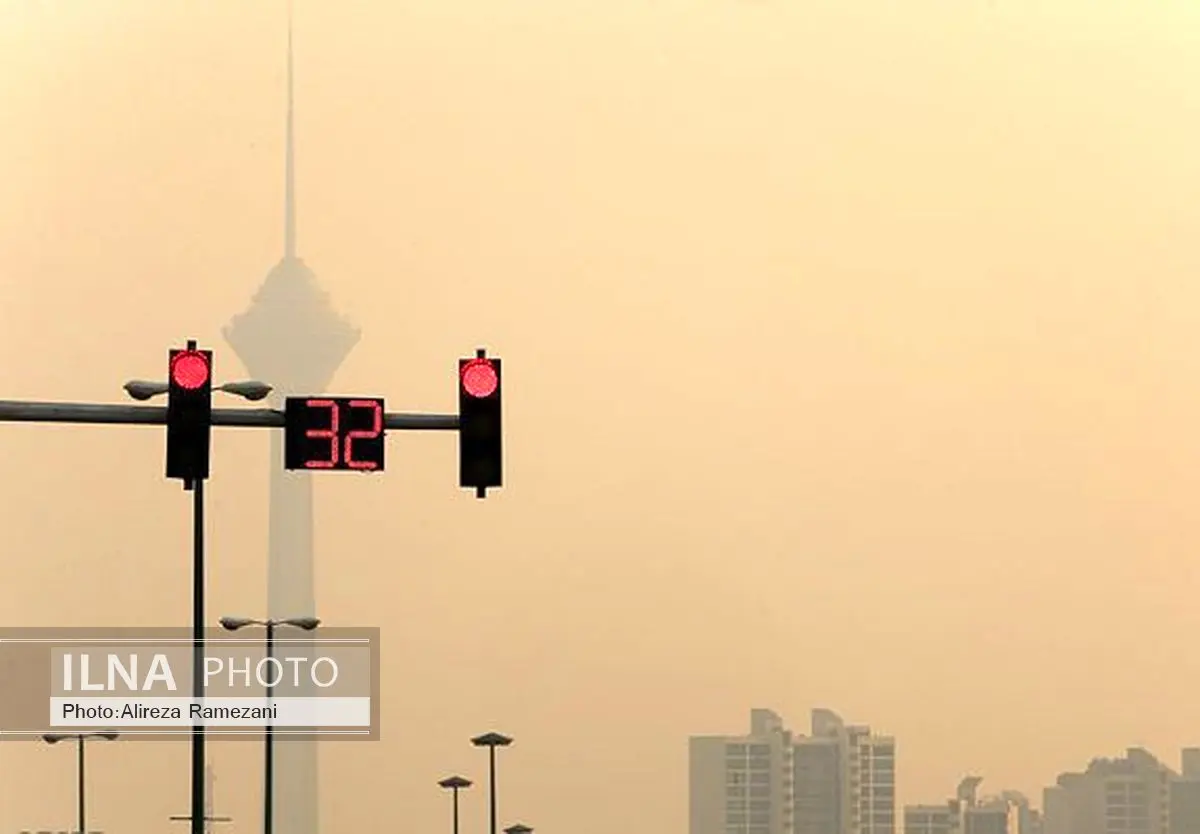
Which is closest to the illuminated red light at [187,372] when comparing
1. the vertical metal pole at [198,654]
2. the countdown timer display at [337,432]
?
the countdown timer display at [337,432]

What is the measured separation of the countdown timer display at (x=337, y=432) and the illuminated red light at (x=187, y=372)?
35.1 inches

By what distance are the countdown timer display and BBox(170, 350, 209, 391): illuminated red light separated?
892 millimetres

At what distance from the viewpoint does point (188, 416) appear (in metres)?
22.7

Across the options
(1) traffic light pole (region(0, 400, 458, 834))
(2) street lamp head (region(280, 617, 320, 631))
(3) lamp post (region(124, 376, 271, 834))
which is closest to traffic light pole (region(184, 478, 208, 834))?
→ (3) lamp post (region(124, 376, 271, 834))

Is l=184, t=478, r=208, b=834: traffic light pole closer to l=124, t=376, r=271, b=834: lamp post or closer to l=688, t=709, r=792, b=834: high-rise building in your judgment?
l=124, t=376, r=271, b=834: lamp post

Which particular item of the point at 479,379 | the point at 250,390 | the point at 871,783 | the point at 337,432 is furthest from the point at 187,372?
the point at 871,783

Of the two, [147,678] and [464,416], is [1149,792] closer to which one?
[147,678]

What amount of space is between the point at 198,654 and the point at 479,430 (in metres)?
14.2

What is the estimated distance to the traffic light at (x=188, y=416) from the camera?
22.7m

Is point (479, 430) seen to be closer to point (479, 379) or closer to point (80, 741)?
point (479, 379)

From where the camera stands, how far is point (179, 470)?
22844mm

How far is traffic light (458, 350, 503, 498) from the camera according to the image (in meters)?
22.9

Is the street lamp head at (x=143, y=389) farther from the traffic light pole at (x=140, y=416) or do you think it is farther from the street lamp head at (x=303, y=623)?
the street lamp head at (x=303, y=623)

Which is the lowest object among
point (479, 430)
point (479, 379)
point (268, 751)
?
point (268, 751)
